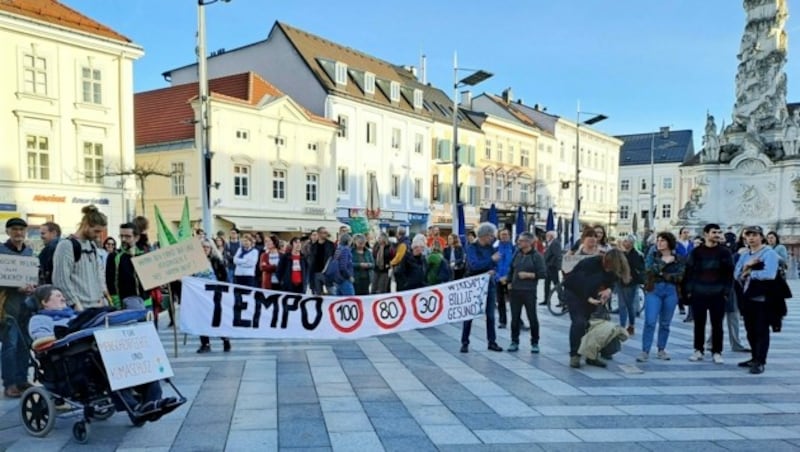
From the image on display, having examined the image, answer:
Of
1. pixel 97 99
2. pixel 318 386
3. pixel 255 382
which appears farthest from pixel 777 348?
pixel 97 99

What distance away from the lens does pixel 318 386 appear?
6.99m

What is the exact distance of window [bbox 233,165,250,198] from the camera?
3127 centimetres

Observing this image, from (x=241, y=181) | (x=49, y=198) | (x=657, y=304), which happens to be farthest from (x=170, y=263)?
(x=241, y=181)

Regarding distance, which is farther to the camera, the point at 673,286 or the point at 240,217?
the point at 240,217

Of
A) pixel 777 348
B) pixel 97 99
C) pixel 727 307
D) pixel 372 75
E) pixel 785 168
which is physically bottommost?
pixel 777 348

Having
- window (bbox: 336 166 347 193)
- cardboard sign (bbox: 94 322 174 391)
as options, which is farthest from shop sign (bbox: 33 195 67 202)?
cardboard sign (bbox: 94 322 174 391)

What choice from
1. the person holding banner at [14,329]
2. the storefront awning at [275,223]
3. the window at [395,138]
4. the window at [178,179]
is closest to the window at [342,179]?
the storefront awning at [275,223]

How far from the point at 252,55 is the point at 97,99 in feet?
44.8

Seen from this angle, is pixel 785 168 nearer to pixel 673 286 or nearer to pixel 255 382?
pixel 673 286

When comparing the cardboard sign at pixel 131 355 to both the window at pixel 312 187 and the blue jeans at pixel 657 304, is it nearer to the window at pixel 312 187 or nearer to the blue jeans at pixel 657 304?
the blue jeans at pixel 657 304

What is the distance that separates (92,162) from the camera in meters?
27.0

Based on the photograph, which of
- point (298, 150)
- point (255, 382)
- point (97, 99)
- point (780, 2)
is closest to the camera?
point (255, 382)

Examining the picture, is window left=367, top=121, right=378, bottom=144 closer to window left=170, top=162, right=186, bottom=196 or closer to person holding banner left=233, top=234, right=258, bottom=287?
window left=170, top=162, right=186, bottom=196

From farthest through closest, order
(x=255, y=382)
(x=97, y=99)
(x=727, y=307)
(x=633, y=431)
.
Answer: (x=97, y=99)
(x=727, y=307)
(x=255, y=382)
(x=633, y=431)
